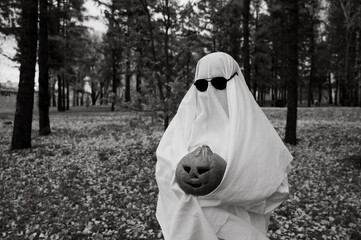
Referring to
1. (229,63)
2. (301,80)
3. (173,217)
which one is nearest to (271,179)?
(173,217)

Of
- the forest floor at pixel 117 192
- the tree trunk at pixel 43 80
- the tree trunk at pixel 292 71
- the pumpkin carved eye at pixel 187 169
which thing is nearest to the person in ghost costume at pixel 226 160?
the pumpkin carved eye at pixel 187 169

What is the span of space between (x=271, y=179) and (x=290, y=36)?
9.96m

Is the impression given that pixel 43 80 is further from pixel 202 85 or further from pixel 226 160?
pixel 226 160

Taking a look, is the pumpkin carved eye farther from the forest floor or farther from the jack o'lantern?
the forest floor

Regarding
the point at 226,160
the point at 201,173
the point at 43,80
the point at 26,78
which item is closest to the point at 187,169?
the point at 201,173

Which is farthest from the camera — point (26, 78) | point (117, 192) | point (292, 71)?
point (292, 71)

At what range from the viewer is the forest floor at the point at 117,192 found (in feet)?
18.0

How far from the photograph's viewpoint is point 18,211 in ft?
20.2

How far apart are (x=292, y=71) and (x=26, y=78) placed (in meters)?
9.42

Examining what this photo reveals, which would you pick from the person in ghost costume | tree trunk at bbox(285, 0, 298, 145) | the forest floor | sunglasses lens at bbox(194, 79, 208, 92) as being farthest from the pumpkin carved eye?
tree trunk at bbox(285, 0, 298, 145)

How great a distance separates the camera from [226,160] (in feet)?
7.86

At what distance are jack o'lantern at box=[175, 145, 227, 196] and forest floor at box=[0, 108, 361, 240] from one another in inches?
131

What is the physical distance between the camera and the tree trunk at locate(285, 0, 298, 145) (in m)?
11.0

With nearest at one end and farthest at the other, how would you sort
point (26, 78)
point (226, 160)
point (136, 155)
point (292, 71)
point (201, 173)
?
point (201, 173), point (226, 160), point (136, 155), point (26, 78), point (292, 71)
